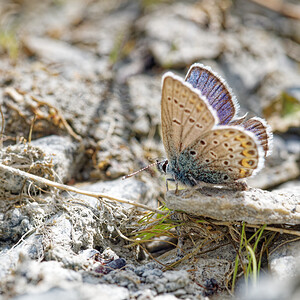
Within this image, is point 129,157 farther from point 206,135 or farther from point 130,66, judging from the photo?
point 130,66

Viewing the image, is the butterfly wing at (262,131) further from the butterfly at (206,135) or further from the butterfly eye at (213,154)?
the butterfly eye at (213,154)

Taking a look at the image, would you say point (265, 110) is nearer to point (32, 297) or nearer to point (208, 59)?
point (208, 59)

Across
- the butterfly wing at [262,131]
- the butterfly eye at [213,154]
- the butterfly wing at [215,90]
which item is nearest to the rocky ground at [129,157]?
the butterfly eye at [213,154]

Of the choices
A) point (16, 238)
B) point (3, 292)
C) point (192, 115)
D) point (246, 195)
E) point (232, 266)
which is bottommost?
point (16, 238)

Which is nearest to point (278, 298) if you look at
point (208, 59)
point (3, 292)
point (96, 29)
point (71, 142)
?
point (3, 292)

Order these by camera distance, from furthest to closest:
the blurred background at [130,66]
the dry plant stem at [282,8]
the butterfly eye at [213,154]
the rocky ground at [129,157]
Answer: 1. the dry plant stem at [282,8]
2. the blurred background at [130,66]
3. the butterfly eye at [213,154]
4. the rocky ground at [129,157]

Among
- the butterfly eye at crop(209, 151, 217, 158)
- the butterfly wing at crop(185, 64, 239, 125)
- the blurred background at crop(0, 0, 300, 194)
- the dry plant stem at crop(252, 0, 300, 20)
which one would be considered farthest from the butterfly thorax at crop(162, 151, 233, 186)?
the dry plant stem at crop(252, 0, 300, 20)

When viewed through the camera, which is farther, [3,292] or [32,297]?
[3,292]
